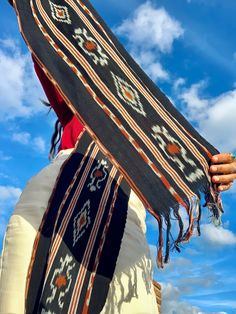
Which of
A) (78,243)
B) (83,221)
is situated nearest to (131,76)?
(83,221)

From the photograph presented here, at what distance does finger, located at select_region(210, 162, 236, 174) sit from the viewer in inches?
101

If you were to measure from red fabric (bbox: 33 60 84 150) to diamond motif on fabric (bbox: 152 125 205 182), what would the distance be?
54 centimetres

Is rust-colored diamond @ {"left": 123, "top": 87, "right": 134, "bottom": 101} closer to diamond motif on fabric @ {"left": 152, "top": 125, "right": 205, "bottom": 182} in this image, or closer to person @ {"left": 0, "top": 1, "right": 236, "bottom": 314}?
person @ {"left": 0, "top": 1, "right": 236, "bottom": 314}

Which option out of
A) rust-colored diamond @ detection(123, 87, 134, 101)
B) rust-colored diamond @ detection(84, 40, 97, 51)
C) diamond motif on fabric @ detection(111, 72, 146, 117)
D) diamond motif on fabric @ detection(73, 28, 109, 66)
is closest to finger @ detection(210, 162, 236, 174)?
diamond motif on fabric @ detection(111, 72, 146, 117)

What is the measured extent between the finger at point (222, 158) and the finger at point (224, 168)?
2cm

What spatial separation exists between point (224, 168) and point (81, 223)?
760 millimetres

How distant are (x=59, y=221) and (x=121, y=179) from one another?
1.35 feet

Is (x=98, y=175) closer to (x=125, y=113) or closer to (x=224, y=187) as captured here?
(x=125, y=113)

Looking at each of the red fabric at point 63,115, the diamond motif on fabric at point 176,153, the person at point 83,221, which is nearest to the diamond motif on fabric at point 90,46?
the person at point 83,221

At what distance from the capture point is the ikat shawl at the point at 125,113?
239 centimetres

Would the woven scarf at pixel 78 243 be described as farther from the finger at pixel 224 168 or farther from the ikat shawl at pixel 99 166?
the finger at pixel 224 168

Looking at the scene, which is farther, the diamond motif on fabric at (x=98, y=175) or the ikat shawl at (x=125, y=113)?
the diamond motif on fabric at (x=98, y=175)

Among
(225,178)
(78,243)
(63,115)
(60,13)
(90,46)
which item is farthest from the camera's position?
(63,115)

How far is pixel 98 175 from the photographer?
9.57 ft
